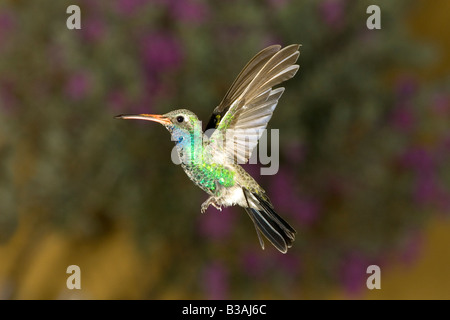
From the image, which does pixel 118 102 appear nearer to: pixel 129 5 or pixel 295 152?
pixel 129 5

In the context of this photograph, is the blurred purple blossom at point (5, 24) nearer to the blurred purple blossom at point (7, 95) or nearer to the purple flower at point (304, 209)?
the blurred purple blossom at point (7, 95)

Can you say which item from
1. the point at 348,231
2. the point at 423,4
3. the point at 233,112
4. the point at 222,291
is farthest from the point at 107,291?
the point at 233,112

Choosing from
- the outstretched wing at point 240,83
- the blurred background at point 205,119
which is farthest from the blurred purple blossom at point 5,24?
the outstretched wing at point 240,83

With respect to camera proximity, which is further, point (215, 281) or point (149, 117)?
point (215, 281)

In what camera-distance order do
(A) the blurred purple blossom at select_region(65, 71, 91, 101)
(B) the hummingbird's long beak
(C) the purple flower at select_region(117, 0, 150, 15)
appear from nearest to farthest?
(B) the hummingbird's long beak < (C) the purple flower at select_region(117, 0, 150, 15) < (A) the blurred purple blossom at select_region(65, 71, 91, 101)

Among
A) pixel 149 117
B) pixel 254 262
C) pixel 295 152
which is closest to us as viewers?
pixel 149 117

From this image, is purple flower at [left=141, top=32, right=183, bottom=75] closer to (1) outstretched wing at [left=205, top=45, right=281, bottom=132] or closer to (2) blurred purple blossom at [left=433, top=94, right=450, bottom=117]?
(2) blurred purple blossom at [left=433, top=94, right=450, bottom=117]

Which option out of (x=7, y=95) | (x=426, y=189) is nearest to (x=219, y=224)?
(x=426, y=189)

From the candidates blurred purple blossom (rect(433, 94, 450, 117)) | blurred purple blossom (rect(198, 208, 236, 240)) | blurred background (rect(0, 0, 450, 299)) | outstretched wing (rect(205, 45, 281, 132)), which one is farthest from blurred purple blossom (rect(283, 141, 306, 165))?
outstretched wing (rect(205, 45, 281, 132))
